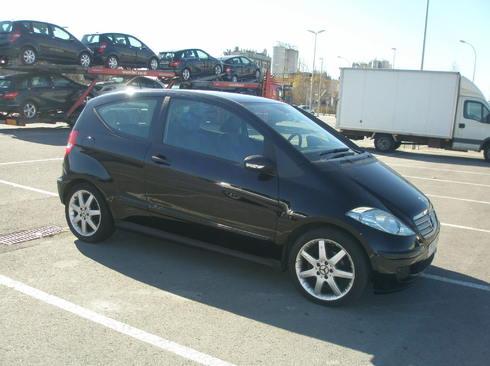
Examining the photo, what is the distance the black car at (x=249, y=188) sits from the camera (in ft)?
13.1

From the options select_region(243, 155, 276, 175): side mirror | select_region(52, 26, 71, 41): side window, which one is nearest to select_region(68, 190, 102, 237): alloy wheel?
select_region(243, 155, 276, 175): side mirror

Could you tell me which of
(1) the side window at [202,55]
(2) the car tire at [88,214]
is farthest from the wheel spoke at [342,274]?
(1) the side window at [202,55]

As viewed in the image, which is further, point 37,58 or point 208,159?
point 37,58

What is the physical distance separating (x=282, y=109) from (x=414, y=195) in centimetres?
160

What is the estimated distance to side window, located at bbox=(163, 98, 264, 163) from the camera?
4.46 metres

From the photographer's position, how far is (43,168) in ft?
32.6

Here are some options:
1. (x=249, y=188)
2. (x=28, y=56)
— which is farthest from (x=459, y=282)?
(x=28, y=56)

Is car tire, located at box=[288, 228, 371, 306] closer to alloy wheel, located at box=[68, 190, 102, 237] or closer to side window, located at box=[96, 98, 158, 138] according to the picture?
side window, located at box=[96, 98, 158, 138]

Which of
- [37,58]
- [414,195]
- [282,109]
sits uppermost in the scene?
[37,58]

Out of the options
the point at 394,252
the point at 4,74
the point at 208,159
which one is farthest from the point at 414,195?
the point at 4,74

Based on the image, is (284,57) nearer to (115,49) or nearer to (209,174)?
(115,49)

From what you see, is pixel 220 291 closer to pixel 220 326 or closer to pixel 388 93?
pixel 220 326

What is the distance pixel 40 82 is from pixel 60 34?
186cm

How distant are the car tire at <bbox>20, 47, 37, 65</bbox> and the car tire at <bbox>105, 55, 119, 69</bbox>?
11.9 ft
